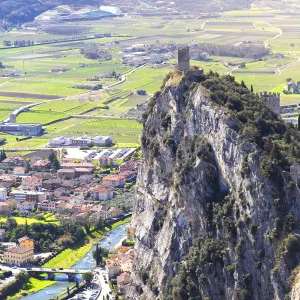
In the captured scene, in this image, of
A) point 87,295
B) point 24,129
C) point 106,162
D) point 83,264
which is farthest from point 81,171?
point 87,295

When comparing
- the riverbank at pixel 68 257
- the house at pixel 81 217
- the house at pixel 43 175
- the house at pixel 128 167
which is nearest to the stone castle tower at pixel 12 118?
the house at pixel 43 175

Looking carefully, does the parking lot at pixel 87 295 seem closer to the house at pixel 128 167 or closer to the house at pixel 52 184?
the house at pixel 52 184

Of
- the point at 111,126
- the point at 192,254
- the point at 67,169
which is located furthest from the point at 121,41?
the point at 192,254

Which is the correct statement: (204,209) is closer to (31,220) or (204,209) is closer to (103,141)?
(31,220)

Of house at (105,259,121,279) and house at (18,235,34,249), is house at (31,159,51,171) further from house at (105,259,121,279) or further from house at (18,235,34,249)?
house at (105,259,121,279)

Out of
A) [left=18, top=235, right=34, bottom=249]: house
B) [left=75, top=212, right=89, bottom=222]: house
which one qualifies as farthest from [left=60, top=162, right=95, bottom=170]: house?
[left=18, top=235, right=34, bottom=249]: house
